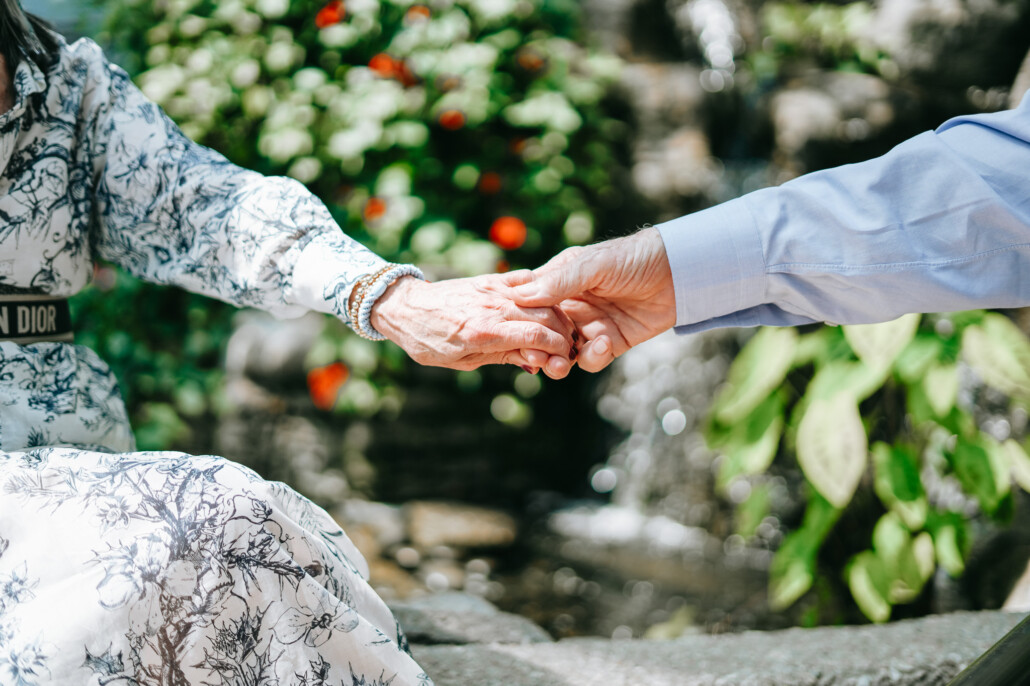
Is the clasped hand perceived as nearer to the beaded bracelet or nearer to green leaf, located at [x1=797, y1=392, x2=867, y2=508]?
the beaded bracelet

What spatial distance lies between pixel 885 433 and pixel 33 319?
231 cm

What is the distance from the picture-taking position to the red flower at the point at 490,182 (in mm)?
3811

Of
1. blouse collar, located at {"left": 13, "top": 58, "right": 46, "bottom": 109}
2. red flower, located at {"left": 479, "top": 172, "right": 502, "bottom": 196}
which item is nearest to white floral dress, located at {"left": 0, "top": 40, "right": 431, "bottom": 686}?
blouse collar, located at {"left": 13, "top": 58, "right": 46, "bottom": 109}

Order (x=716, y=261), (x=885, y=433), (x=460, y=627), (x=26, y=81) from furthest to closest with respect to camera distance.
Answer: (x=885, y=433) → (x=460, y=627) → (x=716, y=261) → (x=26, y=81)

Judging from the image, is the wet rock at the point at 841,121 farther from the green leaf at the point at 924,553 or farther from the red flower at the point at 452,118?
the green leaf at the point at 924,553

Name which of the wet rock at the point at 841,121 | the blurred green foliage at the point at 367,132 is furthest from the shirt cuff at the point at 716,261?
the wet rock at the point at 841,121

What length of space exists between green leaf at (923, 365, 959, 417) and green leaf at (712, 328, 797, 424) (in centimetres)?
36

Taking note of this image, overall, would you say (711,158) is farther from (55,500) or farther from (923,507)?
(55,500)

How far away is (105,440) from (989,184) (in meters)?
1.59

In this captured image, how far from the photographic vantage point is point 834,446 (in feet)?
6.72

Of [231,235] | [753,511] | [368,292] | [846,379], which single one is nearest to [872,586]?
[753,511]

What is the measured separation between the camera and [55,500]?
0.95 metres

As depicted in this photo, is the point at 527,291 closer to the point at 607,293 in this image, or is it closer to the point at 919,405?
the point at 607,293

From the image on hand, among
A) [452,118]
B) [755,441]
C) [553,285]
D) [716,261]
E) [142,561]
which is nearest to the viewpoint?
[142,561]
